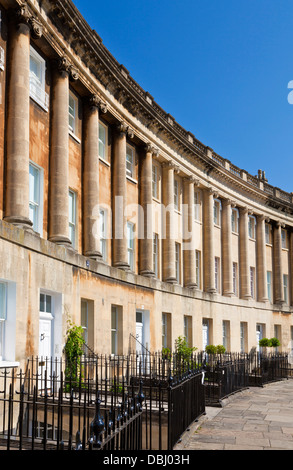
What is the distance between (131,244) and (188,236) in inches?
257

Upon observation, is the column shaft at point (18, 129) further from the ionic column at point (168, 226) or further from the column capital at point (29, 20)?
the ionic column at point (168, 226)

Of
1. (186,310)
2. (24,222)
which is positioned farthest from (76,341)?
(186,310)

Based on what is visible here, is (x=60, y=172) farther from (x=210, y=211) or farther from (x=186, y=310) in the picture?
(x=210, y=211)

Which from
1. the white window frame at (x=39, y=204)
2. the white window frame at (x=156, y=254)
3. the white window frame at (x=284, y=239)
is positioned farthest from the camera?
the white window frame at (x=284, y=239)

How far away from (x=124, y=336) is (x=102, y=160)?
6938mm

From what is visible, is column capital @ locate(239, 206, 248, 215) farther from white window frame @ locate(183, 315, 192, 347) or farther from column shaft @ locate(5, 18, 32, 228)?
column shaft @ locate(5, 18, 32, 228)

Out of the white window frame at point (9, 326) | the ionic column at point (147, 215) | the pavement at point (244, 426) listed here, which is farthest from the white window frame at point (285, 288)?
the white window frame at point (9, 326)

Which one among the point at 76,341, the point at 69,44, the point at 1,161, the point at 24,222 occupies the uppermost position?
the point at 69,44

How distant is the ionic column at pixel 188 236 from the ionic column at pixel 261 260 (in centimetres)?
1017

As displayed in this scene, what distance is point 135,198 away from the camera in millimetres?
25875

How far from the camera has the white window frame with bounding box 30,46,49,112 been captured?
17.2 metres

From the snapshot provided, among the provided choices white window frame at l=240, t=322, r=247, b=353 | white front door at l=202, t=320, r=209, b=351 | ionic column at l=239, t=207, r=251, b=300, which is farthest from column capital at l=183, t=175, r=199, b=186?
white window frame at l=240, t=322, r=247, b=353

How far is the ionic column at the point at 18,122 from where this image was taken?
1471 centimetres

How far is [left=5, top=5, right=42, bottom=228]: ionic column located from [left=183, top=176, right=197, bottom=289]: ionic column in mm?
16562
